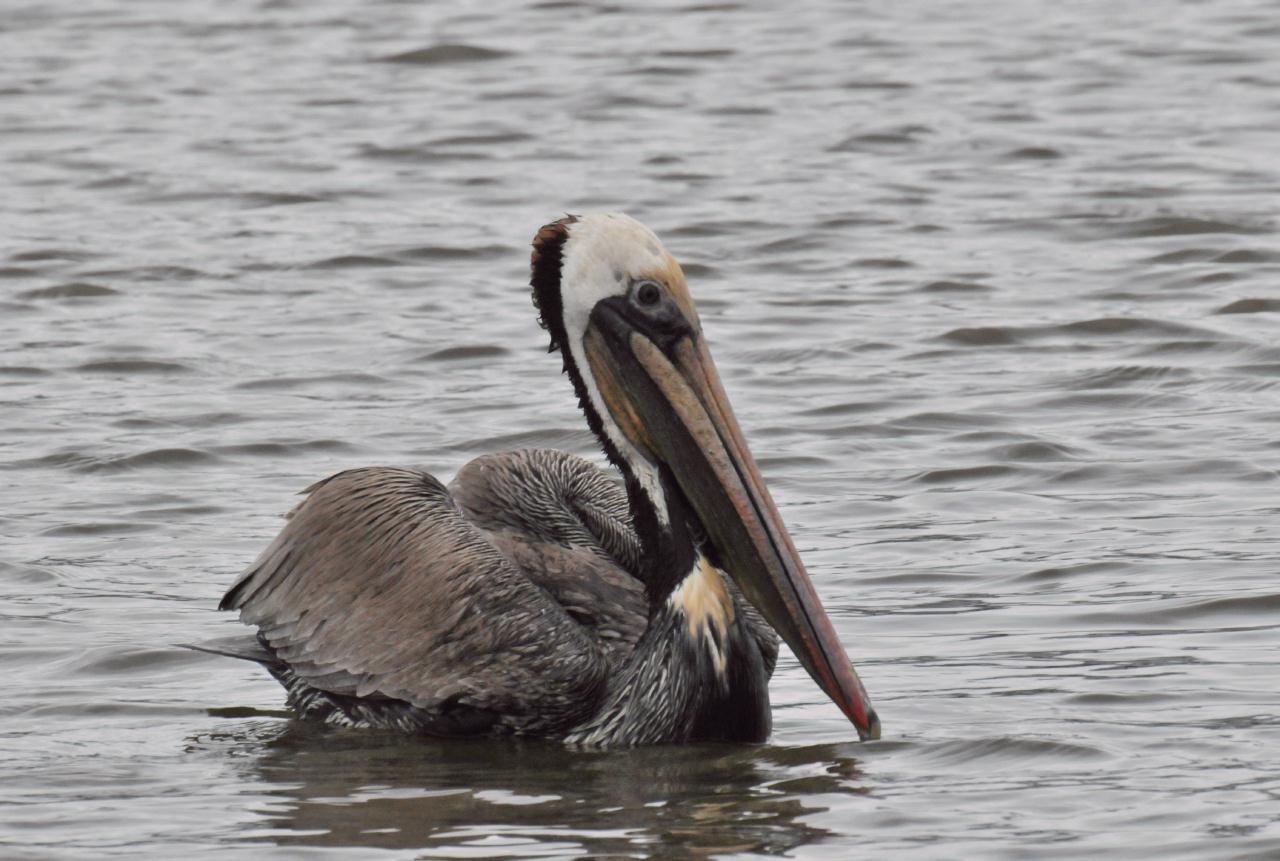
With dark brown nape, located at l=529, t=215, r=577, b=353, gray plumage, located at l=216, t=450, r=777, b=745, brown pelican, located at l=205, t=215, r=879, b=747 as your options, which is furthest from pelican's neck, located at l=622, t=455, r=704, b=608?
dark brown nape, located at l=529, t=215, r=577, b=353

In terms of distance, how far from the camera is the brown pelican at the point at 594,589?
6234 mm

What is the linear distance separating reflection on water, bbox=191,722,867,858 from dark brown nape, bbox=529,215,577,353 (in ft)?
3.44

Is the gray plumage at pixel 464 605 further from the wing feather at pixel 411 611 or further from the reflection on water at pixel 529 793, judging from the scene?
the reflection on water at pixel 529 793

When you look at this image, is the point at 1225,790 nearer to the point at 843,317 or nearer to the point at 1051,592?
the point at 1051,592

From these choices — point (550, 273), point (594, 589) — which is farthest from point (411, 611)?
point (550, 273)

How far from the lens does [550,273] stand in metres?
6.51

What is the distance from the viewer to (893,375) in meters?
10.3

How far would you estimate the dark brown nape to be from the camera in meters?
6.43

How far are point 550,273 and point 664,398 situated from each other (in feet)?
1.40

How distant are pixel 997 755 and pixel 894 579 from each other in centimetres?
165

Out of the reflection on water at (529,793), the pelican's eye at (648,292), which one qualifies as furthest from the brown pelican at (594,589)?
the reflection on water at (529,793)

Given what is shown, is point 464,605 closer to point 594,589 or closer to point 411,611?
point 411,611

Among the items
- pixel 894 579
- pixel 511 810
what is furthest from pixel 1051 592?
pixel 511 810

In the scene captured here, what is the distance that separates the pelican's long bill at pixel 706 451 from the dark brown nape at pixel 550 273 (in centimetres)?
10
